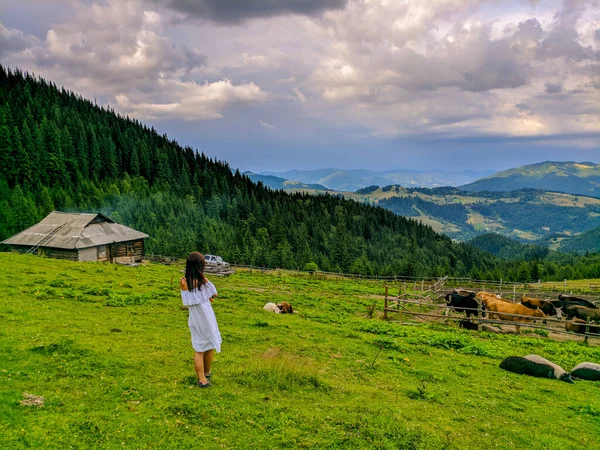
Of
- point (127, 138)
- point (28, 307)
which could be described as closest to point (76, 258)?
point (28, 307)

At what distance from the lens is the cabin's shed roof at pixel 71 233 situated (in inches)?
1780

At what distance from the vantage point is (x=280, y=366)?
35.4 feet

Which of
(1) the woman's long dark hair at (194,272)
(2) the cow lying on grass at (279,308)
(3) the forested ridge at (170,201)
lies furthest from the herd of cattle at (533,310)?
(3) the forested ridge at (170,201)

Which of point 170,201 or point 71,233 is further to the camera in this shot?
point 170,201

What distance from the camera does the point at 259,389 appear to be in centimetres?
961

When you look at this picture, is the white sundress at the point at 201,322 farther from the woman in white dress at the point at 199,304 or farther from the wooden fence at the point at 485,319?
the wooden fence at the point at 485,319

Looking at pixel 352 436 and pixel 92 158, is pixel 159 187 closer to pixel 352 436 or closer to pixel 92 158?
pixel 92 158

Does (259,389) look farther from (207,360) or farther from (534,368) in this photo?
(534,368)

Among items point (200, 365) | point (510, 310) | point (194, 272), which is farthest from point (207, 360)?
point (510, 310)

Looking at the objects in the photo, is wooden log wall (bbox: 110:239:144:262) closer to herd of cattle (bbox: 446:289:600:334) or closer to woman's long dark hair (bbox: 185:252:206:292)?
herd of cattle (bbox: 446:289:600:334)

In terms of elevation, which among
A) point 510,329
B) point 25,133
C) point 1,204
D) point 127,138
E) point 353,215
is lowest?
point 510,329

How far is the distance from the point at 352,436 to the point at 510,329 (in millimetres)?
22724

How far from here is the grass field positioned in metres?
7.29

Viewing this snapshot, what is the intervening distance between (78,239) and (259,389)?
1779 inches
